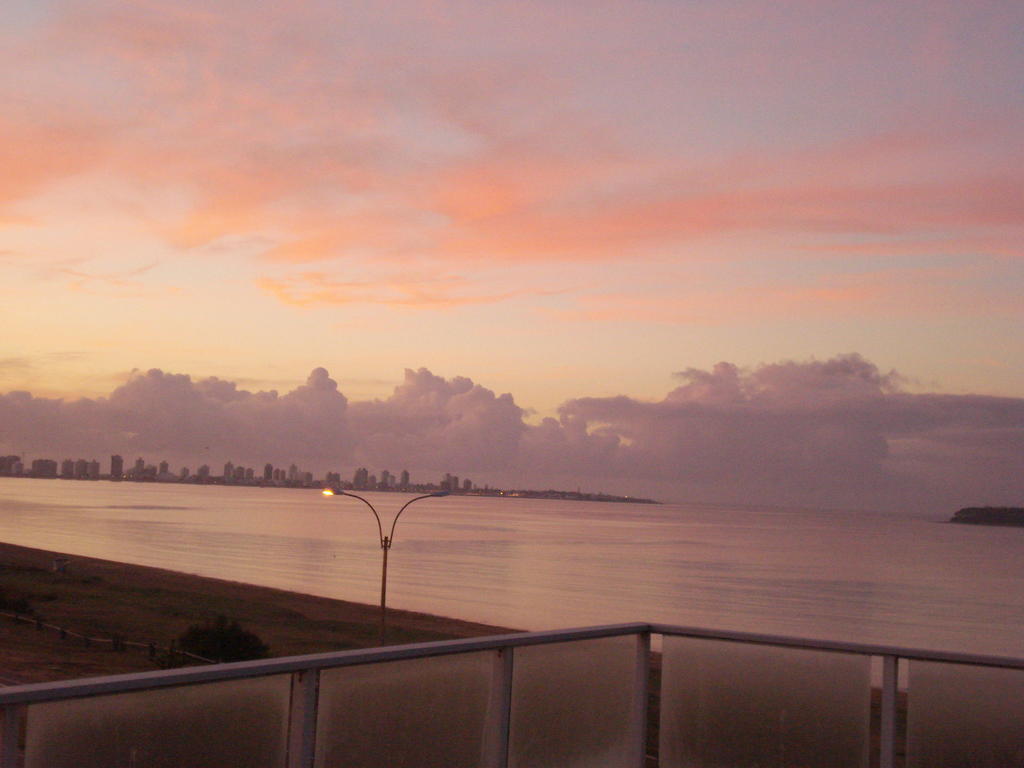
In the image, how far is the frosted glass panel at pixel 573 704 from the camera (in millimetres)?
3889

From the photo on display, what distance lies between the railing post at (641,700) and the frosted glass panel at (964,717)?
1018 mm

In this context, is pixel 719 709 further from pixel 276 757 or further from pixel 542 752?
pixel 276 757

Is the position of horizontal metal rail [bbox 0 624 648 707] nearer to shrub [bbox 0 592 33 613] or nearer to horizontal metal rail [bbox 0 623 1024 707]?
horizontal metal rail [bbox 0 623 1024 707]

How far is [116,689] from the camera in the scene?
258 cm

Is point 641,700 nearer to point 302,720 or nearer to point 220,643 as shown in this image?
point 302,720

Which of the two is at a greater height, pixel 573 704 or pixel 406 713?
pixel 406 713

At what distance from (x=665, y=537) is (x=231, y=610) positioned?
11389 cm

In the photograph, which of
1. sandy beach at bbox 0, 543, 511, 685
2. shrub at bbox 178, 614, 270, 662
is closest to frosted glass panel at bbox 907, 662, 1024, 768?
sandy beach at bbox 0, 543, 511, 685

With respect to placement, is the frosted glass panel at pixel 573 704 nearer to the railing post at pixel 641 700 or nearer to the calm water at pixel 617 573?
the railing post at pixel 641 700

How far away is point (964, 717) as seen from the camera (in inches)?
149

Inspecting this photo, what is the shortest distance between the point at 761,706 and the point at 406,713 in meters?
1.49

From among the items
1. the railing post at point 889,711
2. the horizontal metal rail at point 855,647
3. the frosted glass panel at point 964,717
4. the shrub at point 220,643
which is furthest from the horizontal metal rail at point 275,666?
the shrub at point 220,643

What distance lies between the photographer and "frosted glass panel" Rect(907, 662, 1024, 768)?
12.1ft

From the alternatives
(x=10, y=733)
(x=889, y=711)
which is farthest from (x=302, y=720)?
(x=889, y=711)
